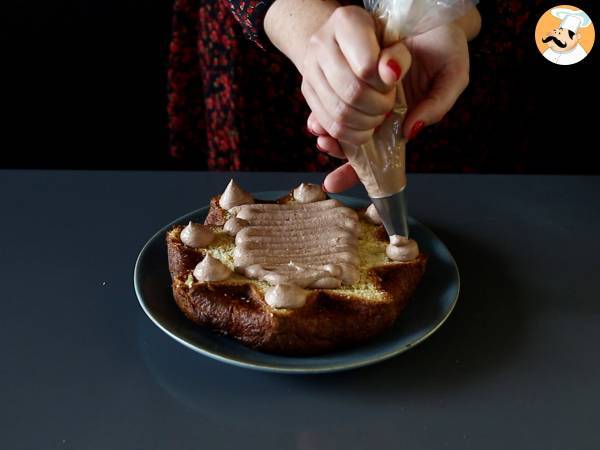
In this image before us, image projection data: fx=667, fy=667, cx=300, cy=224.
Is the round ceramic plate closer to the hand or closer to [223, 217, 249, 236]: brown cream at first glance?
[223, 217, 249, 236]: brown cream

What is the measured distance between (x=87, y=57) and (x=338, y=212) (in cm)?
154

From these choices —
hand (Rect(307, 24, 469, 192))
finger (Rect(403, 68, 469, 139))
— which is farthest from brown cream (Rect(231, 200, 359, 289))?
finger (Rect(403, 68, 469, 139))

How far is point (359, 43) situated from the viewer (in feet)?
3.06

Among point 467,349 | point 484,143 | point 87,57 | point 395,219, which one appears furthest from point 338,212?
point 87,57

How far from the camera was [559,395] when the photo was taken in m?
0.98

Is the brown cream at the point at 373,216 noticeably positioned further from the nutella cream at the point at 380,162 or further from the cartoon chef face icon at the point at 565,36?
the cartoon chef face icon at the point at 565,36

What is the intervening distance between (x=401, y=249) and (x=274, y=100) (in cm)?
73

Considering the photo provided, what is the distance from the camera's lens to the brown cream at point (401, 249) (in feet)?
3.86

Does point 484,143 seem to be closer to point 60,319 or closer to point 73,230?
point 73,230

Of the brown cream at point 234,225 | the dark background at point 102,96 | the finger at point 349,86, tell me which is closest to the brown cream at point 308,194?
the brown cream at point 234,225

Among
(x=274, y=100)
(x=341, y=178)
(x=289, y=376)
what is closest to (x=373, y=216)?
(x=341, y=178)

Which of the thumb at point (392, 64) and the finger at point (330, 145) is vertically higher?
the thumb at point (392, 64)

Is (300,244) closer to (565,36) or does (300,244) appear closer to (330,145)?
(330,145)

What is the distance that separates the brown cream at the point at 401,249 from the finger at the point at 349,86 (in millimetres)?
282
